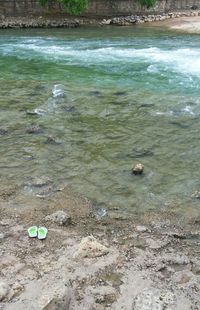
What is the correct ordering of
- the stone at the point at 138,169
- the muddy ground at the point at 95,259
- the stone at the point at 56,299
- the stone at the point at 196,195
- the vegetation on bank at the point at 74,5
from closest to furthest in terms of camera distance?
1. the stone at the point at 56,299
2. the muddy ground at the point at 95,259
3. the stone at the point at 196,195
4. the stone at the point at 138,169
5. the vegetation on bank at the point at 74,5

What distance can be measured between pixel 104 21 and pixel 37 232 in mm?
37532

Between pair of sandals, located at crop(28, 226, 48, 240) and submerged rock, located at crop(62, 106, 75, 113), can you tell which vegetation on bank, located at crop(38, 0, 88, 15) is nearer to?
submerged rock, located at crop(62, 106, 75, 113)

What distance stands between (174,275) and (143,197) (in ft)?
8.23

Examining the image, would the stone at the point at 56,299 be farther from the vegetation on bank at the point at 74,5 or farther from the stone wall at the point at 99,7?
the stone wall at the point at 99,7

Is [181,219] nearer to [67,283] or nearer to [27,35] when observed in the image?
[67,283]

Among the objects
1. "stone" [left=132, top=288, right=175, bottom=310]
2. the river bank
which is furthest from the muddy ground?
the river bank

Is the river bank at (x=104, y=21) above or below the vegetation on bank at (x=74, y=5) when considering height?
below

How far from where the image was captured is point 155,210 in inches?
334

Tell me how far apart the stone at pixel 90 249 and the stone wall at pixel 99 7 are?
123 feet

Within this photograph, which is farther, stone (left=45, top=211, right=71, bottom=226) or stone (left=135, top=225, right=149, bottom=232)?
stone (left=45, top=211, right=71, bottom=226)

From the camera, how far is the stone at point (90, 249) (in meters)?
6.99

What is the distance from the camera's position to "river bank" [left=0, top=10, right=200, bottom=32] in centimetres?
3938

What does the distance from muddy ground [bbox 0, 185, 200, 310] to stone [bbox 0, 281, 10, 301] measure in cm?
1

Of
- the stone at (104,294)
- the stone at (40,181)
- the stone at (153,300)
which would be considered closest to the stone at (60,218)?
the stone at (40,181)
